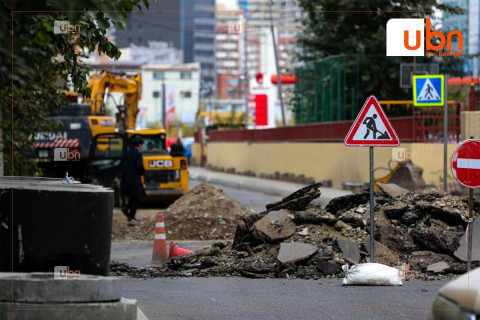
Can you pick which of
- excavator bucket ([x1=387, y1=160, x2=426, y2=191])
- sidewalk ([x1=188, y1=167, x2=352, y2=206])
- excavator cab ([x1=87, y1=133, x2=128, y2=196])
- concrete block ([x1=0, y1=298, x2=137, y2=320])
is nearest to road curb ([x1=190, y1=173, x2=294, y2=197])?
sidewalk ([x1=188, y1=167, x2=352, y2=206])

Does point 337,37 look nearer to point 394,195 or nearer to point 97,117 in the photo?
point 97,117

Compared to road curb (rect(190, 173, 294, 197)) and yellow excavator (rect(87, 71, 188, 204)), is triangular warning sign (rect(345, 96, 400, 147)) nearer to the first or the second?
yellow excavator (rect(87, 71, 188, 204))

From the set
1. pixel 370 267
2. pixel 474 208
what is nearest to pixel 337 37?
pixel 474 208

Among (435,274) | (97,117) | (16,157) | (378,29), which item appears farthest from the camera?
(378,29)

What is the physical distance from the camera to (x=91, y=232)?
25.8ft

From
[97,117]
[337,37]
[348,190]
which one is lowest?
[348,190]

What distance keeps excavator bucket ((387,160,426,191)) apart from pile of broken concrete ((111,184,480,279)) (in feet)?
27.5

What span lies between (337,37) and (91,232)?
35698 mm

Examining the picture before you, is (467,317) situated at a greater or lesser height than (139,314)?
greater

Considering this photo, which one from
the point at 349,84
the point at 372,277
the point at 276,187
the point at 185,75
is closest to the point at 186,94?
the point at 185,75
